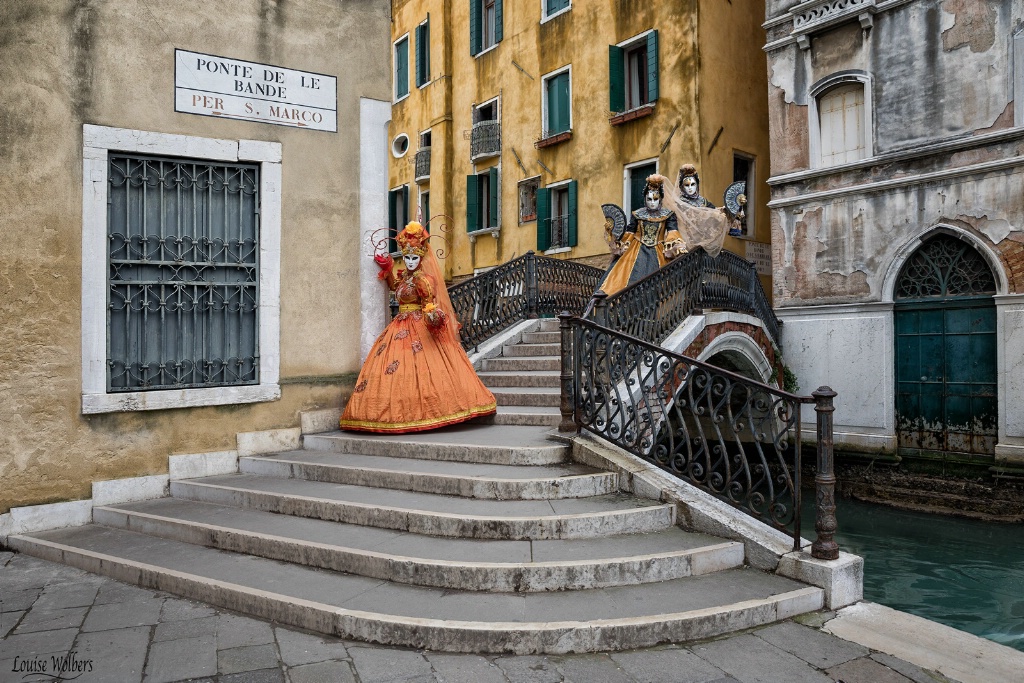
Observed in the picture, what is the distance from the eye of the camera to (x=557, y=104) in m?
16.3

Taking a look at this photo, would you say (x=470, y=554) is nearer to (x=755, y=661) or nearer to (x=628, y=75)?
(x=755, y=661)

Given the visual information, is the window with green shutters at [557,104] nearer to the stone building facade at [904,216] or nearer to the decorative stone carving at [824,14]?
the stone building facade at [904,216]

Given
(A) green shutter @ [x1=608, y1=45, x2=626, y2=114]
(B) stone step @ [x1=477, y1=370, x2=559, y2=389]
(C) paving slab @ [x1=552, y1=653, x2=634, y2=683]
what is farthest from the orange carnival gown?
(A) green shutter @ [x1=608, y1=45, x2=626, y2=114]

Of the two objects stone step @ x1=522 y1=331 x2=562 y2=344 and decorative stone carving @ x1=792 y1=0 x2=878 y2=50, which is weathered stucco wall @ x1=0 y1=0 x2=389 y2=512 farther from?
decorative stone carving @ x1=792 y1=0 x2=878 y2=50

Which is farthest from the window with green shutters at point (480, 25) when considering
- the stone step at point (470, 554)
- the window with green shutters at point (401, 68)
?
the stone step at point (470, 554)

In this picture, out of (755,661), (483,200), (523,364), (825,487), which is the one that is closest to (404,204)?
(483,200)

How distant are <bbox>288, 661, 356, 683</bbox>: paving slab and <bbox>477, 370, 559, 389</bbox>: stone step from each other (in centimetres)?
539

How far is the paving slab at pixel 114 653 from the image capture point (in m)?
3.25

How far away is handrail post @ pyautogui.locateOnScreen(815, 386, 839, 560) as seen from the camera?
4.35m

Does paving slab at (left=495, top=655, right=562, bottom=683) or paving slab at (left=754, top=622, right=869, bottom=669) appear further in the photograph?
paving slab at (left=754, top=622, right=869, bottom=669)

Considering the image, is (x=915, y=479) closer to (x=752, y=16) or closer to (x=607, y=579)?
(x=607, y=579)

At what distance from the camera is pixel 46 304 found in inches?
224

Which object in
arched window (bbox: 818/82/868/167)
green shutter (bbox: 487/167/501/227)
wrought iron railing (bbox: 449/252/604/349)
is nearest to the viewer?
wrought iron railing (bbox: 449/252/604/349)

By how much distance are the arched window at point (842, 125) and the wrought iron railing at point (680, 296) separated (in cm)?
283
